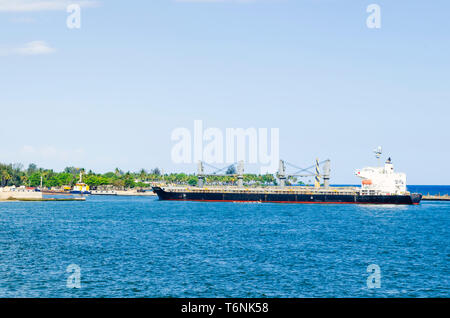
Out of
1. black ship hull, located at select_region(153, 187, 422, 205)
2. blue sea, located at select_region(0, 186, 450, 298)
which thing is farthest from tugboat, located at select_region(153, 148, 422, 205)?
blue sea, located at select_region(0, 186, 450, 298)

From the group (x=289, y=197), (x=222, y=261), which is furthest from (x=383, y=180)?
(x=222, y=261)

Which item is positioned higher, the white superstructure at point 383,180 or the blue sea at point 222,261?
the white superstructure at point 383,180

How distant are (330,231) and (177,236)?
2185cm

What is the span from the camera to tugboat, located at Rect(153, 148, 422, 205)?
14038cm

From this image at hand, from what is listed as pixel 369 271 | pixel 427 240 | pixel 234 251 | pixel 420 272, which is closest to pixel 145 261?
pixel 234 251

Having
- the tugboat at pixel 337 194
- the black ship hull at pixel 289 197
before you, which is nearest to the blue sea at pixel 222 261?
the black ship hull at pixel 289 197

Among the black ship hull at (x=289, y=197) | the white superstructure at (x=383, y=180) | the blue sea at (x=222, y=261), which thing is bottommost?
the blue sea at (x=222, y=261)

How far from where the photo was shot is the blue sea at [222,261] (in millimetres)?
30766

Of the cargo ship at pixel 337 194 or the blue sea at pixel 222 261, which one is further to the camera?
the cargo ship at pixel 337 194

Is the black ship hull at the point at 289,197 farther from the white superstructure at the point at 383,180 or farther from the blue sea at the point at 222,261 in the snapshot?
the blue sea at the point at 222,261

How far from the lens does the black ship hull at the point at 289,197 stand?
13988cm

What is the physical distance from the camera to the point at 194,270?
3688 cm

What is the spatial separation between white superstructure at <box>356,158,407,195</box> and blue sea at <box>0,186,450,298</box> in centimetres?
6956

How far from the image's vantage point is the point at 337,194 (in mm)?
150625
